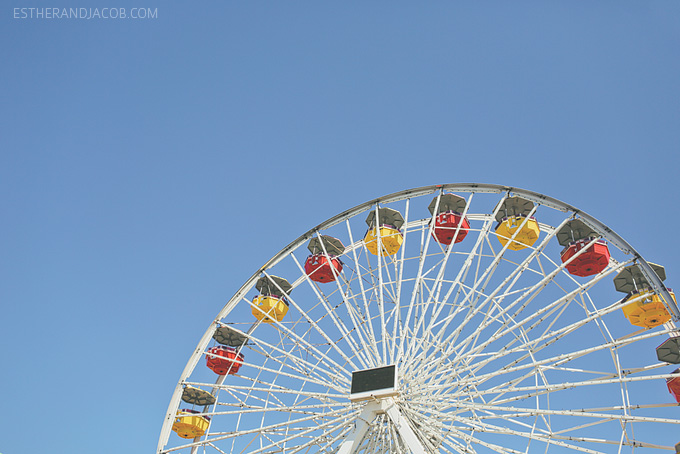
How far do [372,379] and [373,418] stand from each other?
33.6 inches

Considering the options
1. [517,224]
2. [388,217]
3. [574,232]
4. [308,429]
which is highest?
[388,217]

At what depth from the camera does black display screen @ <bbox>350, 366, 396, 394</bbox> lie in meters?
12.5

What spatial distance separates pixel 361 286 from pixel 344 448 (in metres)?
3.91

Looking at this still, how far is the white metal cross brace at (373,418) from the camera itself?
11.5 metres

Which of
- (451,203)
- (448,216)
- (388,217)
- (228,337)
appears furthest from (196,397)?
(451,203)

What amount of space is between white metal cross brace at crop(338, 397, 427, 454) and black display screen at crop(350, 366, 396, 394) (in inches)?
12.9

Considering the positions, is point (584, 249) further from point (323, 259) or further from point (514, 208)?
point (323, 259)

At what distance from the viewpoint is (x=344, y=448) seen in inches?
471

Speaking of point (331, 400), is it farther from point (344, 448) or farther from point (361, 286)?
point (361, 286)

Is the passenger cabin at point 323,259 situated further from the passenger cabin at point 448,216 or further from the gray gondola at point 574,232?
the gray gondola at point 574,232

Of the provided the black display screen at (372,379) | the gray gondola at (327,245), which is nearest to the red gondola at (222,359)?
the gray gondola at (327,245)

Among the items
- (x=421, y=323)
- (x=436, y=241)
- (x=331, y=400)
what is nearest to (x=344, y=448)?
(x=331, y=400)

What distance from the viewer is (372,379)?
12.7 meters

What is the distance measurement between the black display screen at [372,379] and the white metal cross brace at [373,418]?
1.07 feet
